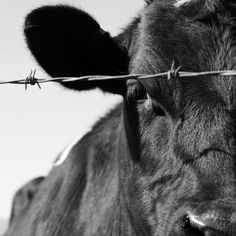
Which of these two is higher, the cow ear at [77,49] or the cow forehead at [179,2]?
the cow forehead at [179,2]

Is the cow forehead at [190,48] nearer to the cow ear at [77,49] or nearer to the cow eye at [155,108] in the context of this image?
the cow eye at [155,108]

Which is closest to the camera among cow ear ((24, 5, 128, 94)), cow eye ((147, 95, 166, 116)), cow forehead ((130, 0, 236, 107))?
cow forehead ((130, 0, 236, 107))

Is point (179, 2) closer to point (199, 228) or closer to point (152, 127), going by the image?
point (152, 127)

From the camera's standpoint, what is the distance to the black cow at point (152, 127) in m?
4.14

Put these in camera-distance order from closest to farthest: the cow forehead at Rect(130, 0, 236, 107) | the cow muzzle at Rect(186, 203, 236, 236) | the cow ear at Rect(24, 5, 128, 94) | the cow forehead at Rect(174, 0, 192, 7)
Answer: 1. the cow muzzle at Rect(186, 203, 236, 236)
2. the cow forehead at Rect(130, 0, 236, 107)
3. the cow forehead at Rect(174, 0, 192, 7)
4. the cow ear at Rect(24, 5, 128, 94)

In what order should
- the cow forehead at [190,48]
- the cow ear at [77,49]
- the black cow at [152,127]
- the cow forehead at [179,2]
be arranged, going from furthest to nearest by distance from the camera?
the cow ear at [77,49] → the cow forehead at [179,2] → the cow forehead at [190,48] → the black cow at [152,127]

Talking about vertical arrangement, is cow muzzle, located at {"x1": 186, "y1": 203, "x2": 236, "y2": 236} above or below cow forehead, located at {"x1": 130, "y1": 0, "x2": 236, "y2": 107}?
below

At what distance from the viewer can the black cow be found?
414 cm

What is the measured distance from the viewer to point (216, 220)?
12.4ft

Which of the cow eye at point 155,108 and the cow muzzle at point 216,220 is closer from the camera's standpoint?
the cow muzzle at point 216,220

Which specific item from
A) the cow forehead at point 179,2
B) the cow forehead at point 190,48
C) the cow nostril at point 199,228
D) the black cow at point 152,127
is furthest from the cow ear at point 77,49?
the cow nostril at point 199,228

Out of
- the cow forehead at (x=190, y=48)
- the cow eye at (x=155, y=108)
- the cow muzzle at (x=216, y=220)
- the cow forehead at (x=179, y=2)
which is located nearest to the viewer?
the cow muzzle at (x=216, y=220)

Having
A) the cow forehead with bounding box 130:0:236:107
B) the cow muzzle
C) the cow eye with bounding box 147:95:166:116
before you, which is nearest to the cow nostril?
the cow muzzle

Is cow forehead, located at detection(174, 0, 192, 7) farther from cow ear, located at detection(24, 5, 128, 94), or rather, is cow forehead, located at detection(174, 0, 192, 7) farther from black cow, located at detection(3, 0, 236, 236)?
cow ear, located at detection(24, 5, 128, 94)
